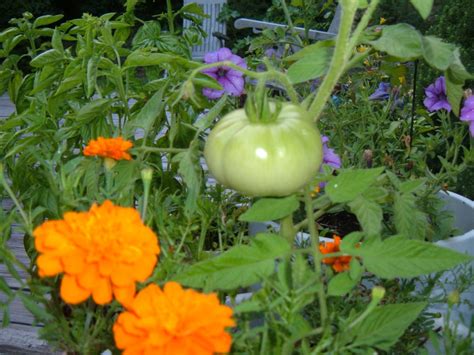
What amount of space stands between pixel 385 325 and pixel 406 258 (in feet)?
0.16

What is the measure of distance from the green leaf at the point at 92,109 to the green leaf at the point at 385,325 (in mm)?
462

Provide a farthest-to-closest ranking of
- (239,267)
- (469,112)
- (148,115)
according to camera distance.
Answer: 1. (469,112)
2. (148,115)
3. (239,267)

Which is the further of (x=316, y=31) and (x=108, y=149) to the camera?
(x=316, y=31)

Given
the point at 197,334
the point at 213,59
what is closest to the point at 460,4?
the point at 213,59

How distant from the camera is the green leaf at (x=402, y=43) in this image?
520 mm

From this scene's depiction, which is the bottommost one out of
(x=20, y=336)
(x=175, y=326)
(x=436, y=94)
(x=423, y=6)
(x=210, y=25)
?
(x=210, y=25)

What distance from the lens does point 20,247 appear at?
1.46m

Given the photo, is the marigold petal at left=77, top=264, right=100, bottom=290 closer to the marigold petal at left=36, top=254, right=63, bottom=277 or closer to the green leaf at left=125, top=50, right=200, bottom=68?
the marigold petal at left=36, top=254, right=63, bottom=277

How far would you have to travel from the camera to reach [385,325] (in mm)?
480

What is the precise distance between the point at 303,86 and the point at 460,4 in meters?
0.60

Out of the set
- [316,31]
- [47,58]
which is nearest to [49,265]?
[47,58]

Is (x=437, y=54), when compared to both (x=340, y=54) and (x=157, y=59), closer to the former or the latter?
(x=340, y=54)

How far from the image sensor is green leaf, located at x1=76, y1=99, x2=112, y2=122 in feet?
2.71

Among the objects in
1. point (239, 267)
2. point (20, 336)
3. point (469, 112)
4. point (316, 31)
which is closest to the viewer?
point (239, 267)
